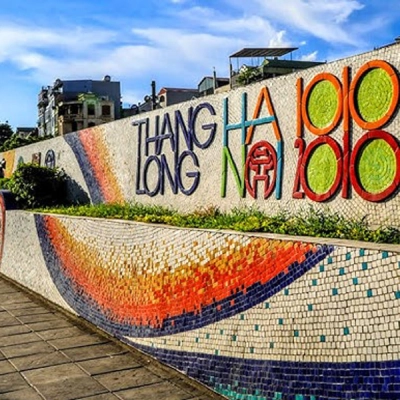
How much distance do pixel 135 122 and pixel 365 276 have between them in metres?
5.68

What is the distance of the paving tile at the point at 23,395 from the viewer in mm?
4379

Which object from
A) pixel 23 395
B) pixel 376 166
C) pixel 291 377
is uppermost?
pixel 376 166

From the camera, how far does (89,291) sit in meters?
6.83

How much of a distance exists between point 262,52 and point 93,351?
4219 centimetres

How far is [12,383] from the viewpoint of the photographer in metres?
4.71

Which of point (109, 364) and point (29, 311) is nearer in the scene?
point (109, 364)

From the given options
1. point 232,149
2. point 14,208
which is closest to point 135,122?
point 232,149

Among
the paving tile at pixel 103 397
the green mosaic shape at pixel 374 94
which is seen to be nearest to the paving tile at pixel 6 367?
the paving tile at pixel 103 397

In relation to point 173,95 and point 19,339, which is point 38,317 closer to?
point 19,339

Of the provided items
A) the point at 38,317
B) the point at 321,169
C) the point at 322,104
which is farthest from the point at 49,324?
the point at 322,104

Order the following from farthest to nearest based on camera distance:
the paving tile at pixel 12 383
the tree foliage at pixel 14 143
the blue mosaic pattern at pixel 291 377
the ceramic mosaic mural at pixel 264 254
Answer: the tree foliage at pixel 14 143
the paving tile at pixel 12 383
the ceramic mosaic mural at pixel 264 254
the blue mosaic pattern at pixel 291 377

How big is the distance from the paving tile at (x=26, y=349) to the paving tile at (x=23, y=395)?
1.01 m

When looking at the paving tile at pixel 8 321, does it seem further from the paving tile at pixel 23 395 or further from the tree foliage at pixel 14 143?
the tree foliage at pixel 14 143

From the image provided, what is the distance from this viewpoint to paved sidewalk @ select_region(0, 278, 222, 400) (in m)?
4.46
